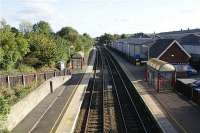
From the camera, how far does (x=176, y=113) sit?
22.9 m

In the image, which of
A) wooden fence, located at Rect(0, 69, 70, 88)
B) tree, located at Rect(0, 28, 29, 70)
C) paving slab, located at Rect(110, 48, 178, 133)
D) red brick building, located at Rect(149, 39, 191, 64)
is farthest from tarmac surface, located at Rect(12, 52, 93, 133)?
red brick building, located at Rect(149, 39, 191, 64)

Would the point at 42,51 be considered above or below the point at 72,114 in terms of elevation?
above

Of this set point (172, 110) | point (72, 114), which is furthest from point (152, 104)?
point (72, 114)

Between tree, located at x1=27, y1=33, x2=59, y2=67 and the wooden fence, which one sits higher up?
tree, located at x1=27, y1=33, x2=59, y2=67

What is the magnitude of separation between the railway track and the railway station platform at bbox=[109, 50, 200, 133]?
89cm

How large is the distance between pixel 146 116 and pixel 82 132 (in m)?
5.62

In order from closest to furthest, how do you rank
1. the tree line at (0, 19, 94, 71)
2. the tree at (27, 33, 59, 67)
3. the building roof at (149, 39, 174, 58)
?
the tree line at (0, 19, 94, 71)
the tree at (27, 33, 59, 67)
the building roof at (149, 39, 174, 58)

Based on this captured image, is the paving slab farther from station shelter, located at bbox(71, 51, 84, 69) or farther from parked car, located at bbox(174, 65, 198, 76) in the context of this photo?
station shelter, located at bbox(71, 51, 84, 69)

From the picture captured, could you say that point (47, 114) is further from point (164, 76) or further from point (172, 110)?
point (164, 76)

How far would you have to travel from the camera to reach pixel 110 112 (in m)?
25.2

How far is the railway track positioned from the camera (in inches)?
833

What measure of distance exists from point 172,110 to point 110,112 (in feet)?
15.7

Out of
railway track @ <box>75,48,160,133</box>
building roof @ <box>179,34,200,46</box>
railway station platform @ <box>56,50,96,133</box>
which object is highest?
building roof @ <box>179,34,200,46</box>

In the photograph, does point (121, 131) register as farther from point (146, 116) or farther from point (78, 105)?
point (78, 105)
